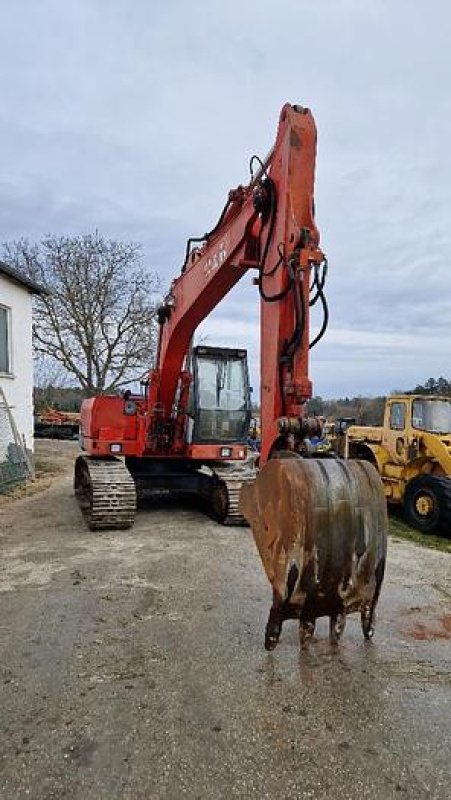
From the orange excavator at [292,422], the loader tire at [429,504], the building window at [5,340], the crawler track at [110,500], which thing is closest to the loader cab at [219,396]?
the crawler track at [110,500]

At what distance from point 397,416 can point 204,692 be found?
7498 mm

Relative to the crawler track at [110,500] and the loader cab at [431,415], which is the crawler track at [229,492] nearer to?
the crawler track at [110,500]

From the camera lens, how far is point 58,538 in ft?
22.9

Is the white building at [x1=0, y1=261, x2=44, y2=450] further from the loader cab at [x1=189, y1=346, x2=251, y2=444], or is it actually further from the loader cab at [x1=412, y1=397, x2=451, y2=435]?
the loader cab at [x1=412, y1=397, x2=451, y2=435]

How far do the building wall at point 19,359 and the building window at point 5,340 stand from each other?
7 centimetres

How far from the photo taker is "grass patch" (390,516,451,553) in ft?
25.4

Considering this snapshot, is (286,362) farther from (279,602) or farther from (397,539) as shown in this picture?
(397,539)

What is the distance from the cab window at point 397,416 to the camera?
9859mm

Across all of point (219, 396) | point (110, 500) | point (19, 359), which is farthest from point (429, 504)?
point (19, 359)

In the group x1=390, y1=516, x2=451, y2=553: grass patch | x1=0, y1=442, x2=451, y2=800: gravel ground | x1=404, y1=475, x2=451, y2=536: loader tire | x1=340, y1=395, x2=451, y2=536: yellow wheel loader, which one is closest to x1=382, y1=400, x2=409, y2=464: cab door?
x1=340, y1=395, x2=451, y2=536: yellow wheel loader

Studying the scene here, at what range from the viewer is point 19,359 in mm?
12703

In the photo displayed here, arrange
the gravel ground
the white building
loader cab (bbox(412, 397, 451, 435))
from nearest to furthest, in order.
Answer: the gravel ground, loader cab (bbox(412, 397, 451, 435)), the white building

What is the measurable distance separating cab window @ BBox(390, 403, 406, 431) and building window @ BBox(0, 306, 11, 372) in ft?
25.5

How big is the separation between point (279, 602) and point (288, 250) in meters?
2.26
